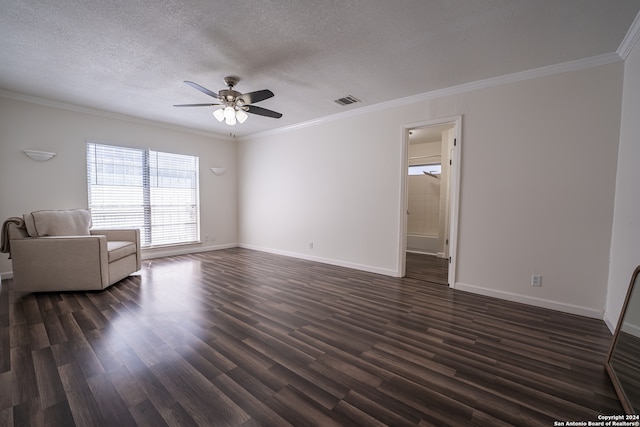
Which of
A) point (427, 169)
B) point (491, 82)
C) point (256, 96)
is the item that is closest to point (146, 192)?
point (256, 96)

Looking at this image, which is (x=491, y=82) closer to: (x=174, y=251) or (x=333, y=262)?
(x=333, y=262)

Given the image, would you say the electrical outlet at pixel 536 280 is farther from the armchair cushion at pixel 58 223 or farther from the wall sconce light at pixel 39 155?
the wall sconce light at pixel 39 155

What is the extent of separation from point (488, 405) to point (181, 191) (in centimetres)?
611

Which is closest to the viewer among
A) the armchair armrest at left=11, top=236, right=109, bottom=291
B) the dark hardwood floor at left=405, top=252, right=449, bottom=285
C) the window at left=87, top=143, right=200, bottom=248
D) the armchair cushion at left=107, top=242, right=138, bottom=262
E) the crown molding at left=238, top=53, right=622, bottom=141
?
the crown molding at left=238, top=53, right=622, bottom=141

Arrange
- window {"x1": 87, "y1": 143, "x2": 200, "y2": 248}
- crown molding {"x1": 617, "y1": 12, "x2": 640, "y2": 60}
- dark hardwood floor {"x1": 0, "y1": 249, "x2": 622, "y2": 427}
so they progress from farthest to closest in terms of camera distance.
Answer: window {"x1": 87, "y1": 143, "x2": 200, "y2": 248}
crown molding {"x1": 617, "y1": 12, "x2": 640, "y2": 60}
dark hardwood floor {"x1": 0, "y1": 249, "x2": 622, "y2": 427}

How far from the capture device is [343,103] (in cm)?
410

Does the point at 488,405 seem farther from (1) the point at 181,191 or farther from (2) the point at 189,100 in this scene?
(1) the point at 181,191

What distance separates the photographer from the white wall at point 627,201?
218cm

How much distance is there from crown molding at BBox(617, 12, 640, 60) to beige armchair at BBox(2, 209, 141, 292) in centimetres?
593

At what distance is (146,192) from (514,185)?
20.5 feet

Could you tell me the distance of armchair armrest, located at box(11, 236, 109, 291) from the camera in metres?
3.18

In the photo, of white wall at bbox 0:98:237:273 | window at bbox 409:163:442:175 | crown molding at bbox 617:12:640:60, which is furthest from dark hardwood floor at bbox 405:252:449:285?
white wall at bbox 0:98:237:273

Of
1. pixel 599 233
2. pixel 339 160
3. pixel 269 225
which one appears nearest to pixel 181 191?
pixel 269 225

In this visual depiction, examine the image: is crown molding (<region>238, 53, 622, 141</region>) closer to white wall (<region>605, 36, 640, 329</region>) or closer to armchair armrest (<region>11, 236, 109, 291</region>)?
white wall (<region>605, 36, 640, 329</region>)
